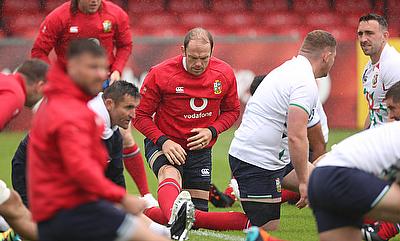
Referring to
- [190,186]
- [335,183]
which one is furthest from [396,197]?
[190,186]

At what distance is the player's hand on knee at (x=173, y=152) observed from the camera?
7895 millimetres

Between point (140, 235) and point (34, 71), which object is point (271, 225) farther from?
point (140, 235)

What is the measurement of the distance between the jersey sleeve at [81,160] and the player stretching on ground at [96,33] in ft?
13.5

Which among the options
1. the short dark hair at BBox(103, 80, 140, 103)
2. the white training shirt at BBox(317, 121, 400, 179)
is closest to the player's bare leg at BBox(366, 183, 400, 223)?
the white training shirt at BBox(317, 121, 400, 179)

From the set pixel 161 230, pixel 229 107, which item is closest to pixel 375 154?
pixel 161 230

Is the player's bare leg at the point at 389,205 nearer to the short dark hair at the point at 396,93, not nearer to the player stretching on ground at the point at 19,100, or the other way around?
the short dark hair at the point at 396,93

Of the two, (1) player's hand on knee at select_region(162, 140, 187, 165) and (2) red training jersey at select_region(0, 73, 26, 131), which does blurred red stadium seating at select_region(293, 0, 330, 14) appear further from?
(2) red training jersey at select_region(0, 73, 26, 131)

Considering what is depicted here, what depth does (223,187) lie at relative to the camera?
1077 cm

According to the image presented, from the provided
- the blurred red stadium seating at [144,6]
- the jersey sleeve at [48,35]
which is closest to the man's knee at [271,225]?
the jersey sleeve at [48,35]

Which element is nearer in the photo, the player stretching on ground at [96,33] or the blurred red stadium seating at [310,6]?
the player stretching on ground at [96,33]

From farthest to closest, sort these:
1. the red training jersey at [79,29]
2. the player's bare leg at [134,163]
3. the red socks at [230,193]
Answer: the red socks at [230,193] < the player's bare leg at [134,163] < the red training jersey at [79,29]

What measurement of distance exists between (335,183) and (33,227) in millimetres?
2033

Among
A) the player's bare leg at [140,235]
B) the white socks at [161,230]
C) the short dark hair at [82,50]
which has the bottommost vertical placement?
the white socks at [161,230]

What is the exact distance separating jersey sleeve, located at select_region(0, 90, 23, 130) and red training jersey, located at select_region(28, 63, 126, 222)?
3.20 ft
